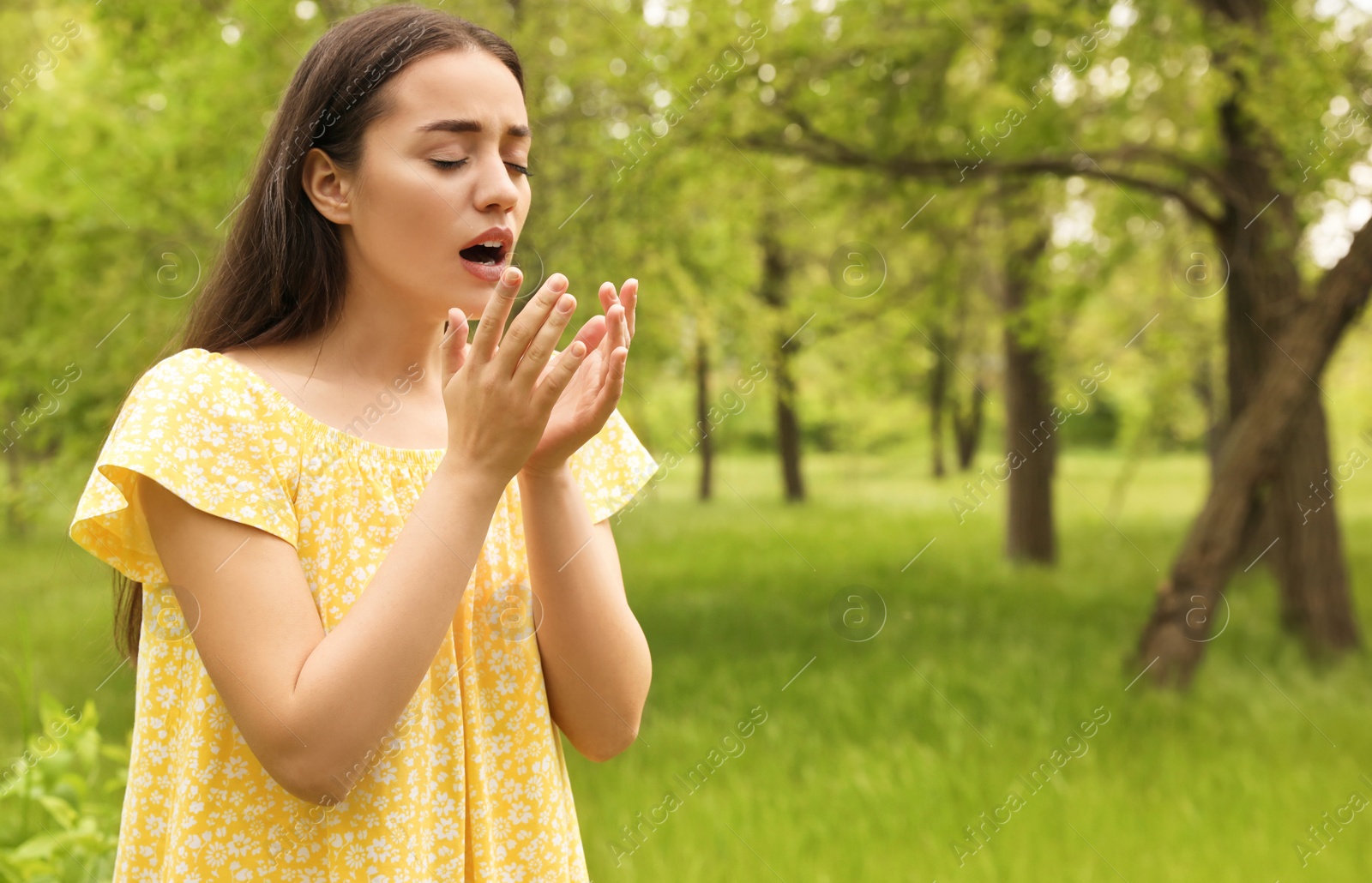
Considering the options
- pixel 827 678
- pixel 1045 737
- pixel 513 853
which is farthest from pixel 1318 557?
pixel 513 853

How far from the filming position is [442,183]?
4.06ft

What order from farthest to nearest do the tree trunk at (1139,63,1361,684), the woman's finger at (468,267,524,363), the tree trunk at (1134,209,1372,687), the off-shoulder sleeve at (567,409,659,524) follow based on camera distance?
the tree trunk at (1139,63,1361,684)
the tree trunk at (1134,209,1372,687)
the off-shoulder sleeve at (567,409,659,524)
the woman's finger at (468,267,524,363)

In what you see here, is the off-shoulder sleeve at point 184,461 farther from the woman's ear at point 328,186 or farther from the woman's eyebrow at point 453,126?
the woman's eyebrow at point 453,126

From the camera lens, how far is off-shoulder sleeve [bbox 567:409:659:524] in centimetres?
152

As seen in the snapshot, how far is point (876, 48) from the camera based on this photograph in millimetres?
6750

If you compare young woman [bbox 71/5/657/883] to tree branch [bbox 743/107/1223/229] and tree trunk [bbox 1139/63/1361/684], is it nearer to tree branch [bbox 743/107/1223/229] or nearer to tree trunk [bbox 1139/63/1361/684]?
tree branch [bbox 743/107/1223/229]

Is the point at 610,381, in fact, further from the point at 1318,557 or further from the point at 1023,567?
the point at 1023,567

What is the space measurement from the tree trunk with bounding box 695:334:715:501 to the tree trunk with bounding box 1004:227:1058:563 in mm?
2875

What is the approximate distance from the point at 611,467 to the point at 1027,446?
914 centimetres

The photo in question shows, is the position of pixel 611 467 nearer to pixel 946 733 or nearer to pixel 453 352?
pixel 453 352

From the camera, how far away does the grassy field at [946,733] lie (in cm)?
420

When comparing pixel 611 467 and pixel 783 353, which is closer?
pixel 611 467

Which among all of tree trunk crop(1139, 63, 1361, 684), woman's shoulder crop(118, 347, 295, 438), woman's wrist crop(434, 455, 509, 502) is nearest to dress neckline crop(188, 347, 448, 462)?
woman's shoulder crop(118, 347, 295, 438)

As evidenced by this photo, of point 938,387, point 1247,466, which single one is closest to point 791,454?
point 938,387
